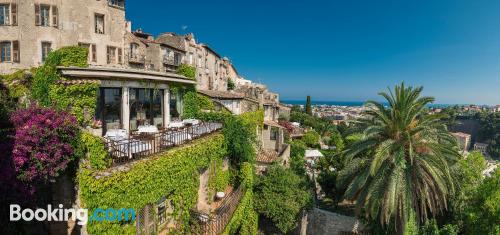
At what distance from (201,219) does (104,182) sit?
6.20 metres

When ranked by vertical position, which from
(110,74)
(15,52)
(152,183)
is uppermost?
(15,52)

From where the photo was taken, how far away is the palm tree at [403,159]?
53.7ft

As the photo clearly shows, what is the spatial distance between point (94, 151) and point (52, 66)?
7907 mm

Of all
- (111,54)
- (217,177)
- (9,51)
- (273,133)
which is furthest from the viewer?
(273,133)

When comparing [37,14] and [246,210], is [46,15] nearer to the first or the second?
[37,14]

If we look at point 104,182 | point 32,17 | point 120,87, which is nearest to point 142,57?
point 32,17

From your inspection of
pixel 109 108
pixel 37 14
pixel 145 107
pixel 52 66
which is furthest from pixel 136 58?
pixel 52 66

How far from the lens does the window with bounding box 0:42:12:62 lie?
23516mm

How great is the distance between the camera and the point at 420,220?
1948 cm

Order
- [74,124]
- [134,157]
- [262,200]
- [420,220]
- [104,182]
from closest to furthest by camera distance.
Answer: [104,182] → [74,124] → [134,157] → [420,220] → [262,200]

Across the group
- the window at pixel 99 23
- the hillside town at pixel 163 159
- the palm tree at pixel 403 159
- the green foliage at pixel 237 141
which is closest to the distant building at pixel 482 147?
the hillside town at pixel 163 159

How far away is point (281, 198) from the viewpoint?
21656 millimetres

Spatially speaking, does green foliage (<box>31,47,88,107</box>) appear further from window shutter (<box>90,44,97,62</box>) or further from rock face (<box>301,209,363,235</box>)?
rock face (<box>301,209,363,235</box>)

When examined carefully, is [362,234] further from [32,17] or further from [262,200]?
[32,17]
